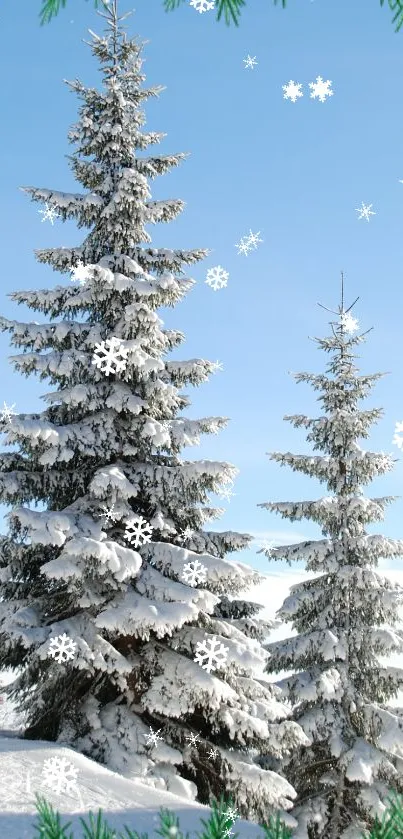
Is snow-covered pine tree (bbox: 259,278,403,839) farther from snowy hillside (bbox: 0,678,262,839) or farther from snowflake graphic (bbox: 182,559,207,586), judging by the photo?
snowy hillside (bbox: 0,678,262,839)

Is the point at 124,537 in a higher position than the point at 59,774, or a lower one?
higher

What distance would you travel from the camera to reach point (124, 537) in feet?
37.3

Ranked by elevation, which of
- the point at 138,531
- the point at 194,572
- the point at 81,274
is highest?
the point at 81,274

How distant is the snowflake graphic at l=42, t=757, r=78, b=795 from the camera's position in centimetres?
703

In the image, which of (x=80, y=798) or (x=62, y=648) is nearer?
(x=80, y=798)

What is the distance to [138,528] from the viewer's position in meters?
11.5

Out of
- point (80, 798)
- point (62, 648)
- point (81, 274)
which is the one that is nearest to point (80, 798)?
point (80, 798)

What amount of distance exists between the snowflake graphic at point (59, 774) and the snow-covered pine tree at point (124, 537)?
194 cm

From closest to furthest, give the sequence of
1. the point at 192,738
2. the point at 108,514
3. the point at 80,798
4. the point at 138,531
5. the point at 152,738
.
Answer: the point at 80,798 → the point at 152,738 → the point at 192,738 → the point at 108,514 → the point at 138,531

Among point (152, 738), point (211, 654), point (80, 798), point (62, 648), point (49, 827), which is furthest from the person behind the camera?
point (211, 654)

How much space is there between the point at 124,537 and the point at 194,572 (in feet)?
4.43

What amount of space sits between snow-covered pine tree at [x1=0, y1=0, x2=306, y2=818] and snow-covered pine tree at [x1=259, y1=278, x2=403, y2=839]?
8.08ft

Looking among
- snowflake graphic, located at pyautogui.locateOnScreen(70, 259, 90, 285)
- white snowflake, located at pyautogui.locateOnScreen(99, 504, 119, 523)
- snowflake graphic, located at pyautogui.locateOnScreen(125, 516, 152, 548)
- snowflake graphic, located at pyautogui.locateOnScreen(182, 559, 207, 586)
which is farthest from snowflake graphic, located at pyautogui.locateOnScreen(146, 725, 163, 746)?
snowflake graphic, located at pyautogui.locateOnScreen(70, 259, 90, 285)

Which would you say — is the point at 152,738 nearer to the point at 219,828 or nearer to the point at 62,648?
the point at 62,648
